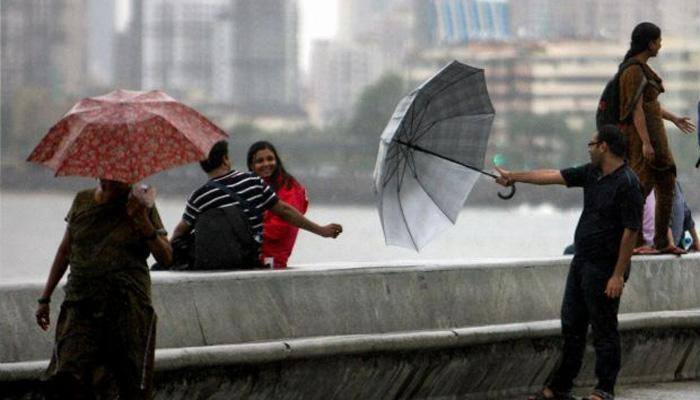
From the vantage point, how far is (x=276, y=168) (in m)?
8.98

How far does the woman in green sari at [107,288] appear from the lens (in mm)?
6258

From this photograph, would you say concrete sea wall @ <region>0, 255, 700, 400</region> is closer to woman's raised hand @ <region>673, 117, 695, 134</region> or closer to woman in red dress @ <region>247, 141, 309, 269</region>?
woman in red dress @ <region>247, 141, 309, 269</region>

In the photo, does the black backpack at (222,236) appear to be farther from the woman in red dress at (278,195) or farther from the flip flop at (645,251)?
the flip flop at (645,251)

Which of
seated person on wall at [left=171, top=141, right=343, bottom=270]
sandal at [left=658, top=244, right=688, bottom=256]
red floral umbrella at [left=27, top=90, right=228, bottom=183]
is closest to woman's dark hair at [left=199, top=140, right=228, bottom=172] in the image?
seated person on wall at [left=171, top=141, right=343, bottom=270]

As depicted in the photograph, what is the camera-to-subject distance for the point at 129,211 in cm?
618

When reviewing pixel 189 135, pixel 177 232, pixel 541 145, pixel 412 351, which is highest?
pixel 189 135

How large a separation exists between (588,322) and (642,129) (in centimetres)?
176

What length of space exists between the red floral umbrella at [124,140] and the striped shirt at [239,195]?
1.57 m

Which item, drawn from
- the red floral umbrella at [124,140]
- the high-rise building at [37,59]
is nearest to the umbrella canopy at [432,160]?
the red floral umbrella at [124,140]

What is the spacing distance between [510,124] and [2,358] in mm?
136644

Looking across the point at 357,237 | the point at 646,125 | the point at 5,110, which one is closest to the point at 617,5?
the point at 5,110

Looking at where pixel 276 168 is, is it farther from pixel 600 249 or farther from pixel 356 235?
pixel 356 235

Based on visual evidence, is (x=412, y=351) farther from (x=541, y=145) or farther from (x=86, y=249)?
(x=541, y=145)

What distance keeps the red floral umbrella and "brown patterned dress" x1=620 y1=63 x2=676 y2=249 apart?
12.3 ft
